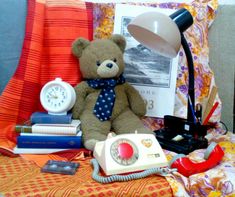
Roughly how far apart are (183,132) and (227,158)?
18cm

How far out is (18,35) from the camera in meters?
1.12

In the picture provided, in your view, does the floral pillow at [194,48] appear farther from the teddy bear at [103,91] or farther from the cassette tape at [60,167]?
the cassette tape at [60,167]

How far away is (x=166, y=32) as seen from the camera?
830mm

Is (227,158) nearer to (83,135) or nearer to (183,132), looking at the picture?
(183,132)

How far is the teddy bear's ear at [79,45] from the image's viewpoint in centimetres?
110

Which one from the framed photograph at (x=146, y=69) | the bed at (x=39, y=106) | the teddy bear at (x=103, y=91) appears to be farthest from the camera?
the framed photograph at (x=146, y=69)

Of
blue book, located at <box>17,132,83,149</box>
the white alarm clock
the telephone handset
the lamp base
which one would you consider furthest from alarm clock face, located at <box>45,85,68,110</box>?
the lamp base

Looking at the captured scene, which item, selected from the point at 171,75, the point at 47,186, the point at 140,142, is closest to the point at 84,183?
the point at 47,186

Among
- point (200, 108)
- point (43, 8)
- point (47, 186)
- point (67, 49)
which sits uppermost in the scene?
point (43, 8)

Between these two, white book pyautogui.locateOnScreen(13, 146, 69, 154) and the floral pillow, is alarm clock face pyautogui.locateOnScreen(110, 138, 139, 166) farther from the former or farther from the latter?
the floral pillow

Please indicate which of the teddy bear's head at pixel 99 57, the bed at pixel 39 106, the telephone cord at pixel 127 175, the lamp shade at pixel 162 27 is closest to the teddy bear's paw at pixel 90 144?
the bed at pixel 39 106

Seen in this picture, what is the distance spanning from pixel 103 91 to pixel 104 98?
3 cm

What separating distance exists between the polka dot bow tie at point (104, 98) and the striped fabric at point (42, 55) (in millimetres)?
103

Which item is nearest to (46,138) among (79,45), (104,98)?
(104,98)
